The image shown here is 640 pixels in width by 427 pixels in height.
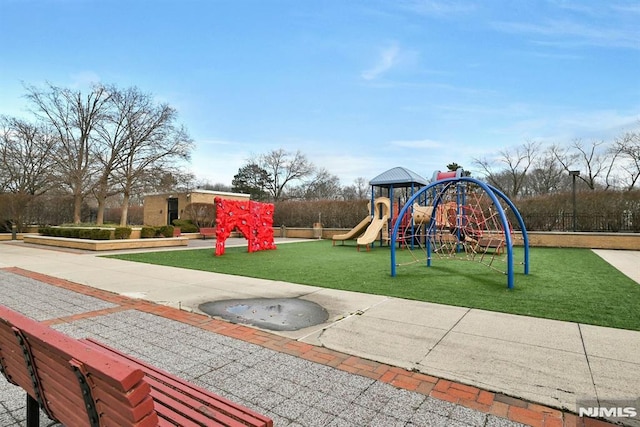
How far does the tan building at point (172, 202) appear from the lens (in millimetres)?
33250

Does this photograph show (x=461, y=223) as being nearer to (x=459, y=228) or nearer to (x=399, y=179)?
(x=459, y=228)

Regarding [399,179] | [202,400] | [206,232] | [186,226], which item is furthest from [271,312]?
[186,226]

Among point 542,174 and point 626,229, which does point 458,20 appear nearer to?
point 626,229

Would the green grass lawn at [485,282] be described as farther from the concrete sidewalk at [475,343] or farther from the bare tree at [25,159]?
the bare tree at [25,159]

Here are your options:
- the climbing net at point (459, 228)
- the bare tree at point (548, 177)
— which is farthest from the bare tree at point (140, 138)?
the bare tree at point (548, 177)

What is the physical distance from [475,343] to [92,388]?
→ 13.1ft

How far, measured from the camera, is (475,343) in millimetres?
4270

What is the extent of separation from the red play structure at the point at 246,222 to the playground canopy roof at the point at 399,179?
6.01 meters

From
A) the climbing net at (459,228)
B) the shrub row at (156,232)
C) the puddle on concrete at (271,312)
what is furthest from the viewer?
the shrub row at (156,232)

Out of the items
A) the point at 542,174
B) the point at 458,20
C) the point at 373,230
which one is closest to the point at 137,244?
the point at 373,230

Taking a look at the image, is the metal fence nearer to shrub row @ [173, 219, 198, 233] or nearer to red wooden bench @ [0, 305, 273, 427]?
red wooden bench @ [0, 305, 273, 427]

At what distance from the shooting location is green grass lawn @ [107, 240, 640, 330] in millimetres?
5832

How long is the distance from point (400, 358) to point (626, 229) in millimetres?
20762

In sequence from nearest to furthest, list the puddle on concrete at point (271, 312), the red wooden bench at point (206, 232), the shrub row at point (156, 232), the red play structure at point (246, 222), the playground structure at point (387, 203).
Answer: the puddle on concrete at point (271, 312), the red play structure at point (246, 222), the playground structure at point (387, 203), the shrub row at point (156, 232), the red wooden bench at point (206, 232)
